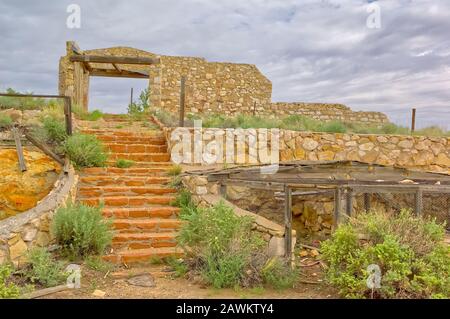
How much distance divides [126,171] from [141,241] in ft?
8.54

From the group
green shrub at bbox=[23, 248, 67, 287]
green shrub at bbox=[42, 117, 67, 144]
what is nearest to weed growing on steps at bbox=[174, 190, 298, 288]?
green shrub at bbox=[23, 248, 67, 287]

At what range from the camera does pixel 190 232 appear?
562cm

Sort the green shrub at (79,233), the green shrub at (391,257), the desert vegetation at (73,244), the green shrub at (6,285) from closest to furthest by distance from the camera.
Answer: the green shrub at (6,285) < the green shrub at (391,257) < the desert vegetation at (73,244) < the green shrub at (79,233)

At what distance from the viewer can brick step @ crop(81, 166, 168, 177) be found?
864 cm

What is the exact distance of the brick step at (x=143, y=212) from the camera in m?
7.21

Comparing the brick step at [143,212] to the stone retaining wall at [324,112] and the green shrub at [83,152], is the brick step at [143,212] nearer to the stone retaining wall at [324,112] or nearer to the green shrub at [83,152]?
the green shrub at [83,152]

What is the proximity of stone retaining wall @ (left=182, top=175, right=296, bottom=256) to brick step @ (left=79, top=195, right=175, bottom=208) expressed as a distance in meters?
0.53

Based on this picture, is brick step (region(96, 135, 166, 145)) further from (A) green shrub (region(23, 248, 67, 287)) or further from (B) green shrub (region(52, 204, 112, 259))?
(A) green shrub (region(23, 248, 67, 287))

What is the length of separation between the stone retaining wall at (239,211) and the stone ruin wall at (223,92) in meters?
10.5

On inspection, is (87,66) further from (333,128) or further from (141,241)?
(141,241)

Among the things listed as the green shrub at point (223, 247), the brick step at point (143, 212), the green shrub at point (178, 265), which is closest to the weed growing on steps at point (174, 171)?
the brick step at point (143, 212)

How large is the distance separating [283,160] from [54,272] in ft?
21.0
